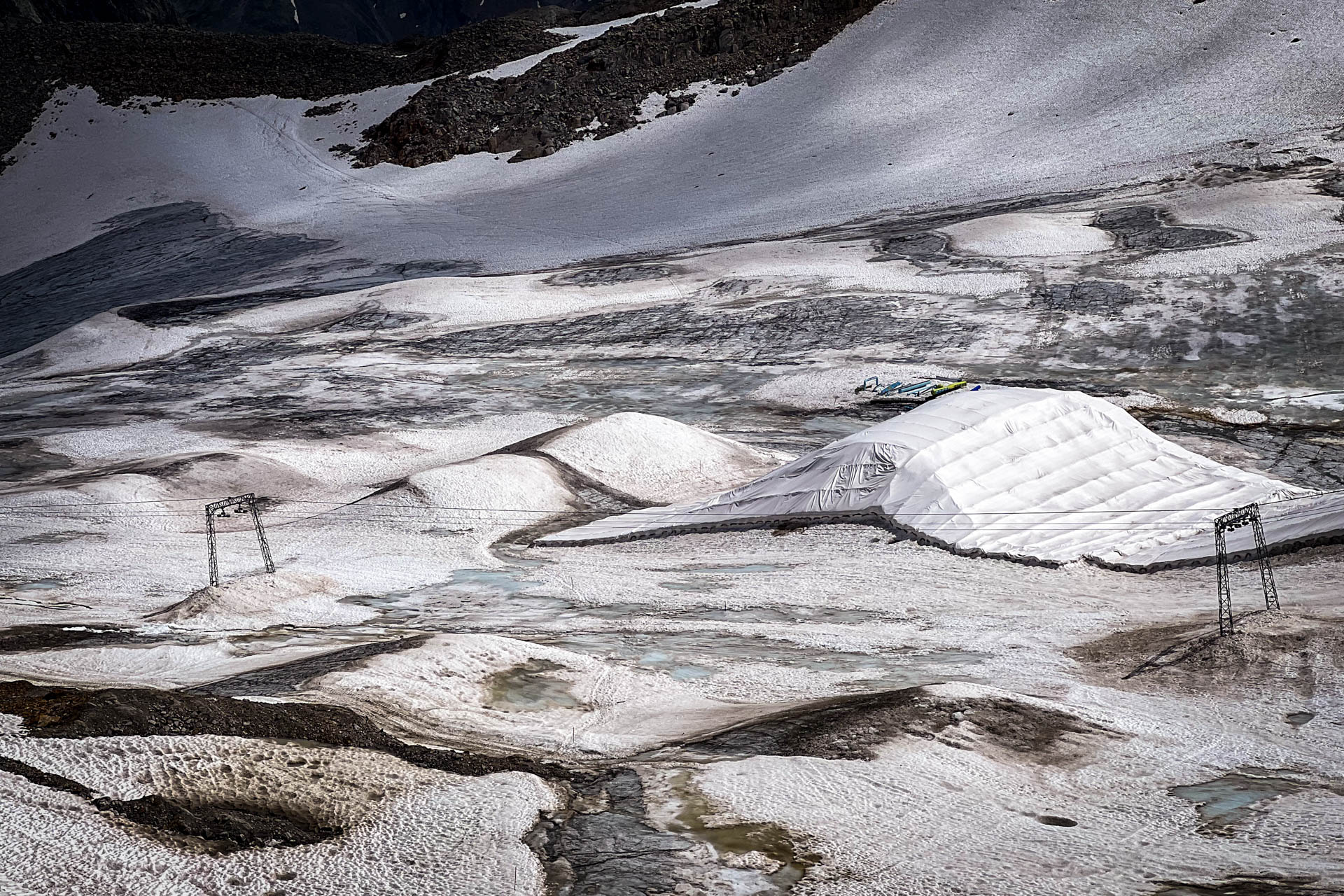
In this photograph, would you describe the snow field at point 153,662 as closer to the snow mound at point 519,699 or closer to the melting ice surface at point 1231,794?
the snow mound at point 519,699

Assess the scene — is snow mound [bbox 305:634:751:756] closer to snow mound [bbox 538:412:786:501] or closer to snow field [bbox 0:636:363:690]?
snow field [bbox 0:636:363:690]

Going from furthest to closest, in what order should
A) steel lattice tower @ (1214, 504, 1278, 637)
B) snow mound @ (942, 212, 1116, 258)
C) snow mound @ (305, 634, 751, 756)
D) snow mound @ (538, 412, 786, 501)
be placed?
snow mound @ (942, 212, 1116, 258) → snow mound @ (538, 412, 786, 501) → steel lattice tower @ (1214, 504, 1278, 637) → snow mound @ (305, 634, 751, 756)

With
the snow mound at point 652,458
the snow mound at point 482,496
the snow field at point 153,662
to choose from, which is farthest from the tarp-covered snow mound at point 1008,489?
the snow field at point 153,662

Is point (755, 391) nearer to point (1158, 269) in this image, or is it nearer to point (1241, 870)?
point (1158, 269)

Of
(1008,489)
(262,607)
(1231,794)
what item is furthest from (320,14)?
(1231,794)

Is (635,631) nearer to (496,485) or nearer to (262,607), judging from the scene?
(262,607)

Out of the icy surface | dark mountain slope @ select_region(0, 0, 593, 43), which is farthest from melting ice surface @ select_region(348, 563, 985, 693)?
dark mountain slope @ select_region(0, 0, 593, 43)
